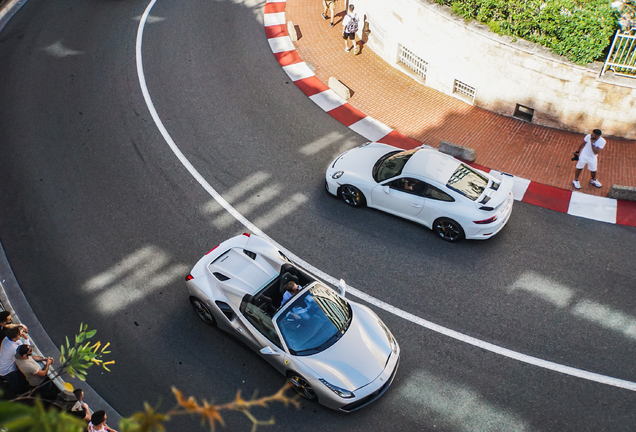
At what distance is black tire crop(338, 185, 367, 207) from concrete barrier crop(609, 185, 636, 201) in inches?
213

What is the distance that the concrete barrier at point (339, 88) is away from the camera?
14227 millimetres

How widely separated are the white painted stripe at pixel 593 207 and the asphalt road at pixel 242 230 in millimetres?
265

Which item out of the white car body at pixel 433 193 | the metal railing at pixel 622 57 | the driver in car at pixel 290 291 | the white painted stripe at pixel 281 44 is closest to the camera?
the driver in car at pixel 290 291

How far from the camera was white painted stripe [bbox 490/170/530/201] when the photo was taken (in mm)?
→ 11203

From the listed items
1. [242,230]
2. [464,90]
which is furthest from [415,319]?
[464,90]

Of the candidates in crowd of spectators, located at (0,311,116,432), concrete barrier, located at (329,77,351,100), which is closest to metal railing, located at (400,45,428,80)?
concrete barrier, located at (329,77,351,100)

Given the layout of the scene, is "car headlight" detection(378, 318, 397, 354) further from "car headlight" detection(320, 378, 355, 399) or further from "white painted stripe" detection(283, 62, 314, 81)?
"white painted stripe" detection(283, 62, 314, 81)

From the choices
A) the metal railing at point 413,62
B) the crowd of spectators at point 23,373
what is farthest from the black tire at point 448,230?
the crowd of spectators at point 23,373

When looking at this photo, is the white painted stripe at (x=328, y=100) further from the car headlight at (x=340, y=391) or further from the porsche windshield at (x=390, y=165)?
the car headlight at (x=340, y=391)

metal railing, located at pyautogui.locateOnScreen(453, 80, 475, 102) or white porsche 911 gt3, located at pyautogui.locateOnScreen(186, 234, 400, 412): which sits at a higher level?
metal railing, located at pyautogui.locateOnScreen(453, 80, 475, 102)

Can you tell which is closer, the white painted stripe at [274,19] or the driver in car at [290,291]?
the driver in car at [290,291]

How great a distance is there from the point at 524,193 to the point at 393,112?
4312 mm

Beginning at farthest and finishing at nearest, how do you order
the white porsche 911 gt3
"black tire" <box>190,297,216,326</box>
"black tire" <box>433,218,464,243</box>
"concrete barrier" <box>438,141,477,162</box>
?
"concrete barrier" <box>438,141,477,162</box> < "black tire" <box>433,218,464,243</box> < "black tire" <box>190,297,216,326</box> < the white porsche 911 gt3

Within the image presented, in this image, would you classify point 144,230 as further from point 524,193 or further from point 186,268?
point 524,193
